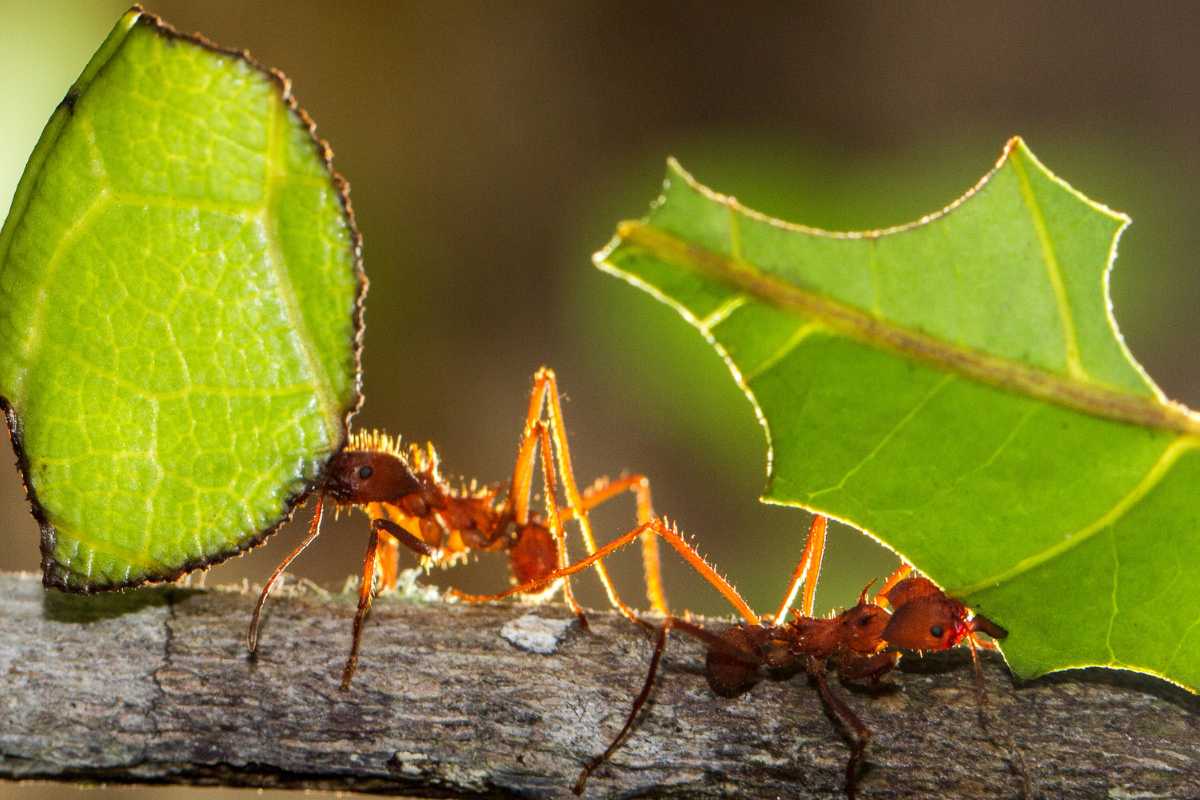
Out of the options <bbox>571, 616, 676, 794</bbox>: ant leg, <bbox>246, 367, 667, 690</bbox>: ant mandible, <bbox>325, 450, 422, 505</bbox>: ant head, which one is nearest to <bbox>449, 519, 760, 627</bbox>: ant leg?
<bbox>246, 367, 667, 690</bbox>: ant mandible

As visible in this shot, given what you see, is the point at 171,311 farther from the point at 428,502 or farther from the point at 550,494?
the point at 428,502

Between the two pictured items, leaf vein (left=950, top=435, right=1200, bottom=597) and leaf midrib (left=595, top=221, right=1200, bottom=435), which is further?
leaf vein (left=950, top=435, right=1200, bottom=597)

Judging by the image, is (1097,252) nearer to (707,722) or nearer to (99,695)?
(707,722)

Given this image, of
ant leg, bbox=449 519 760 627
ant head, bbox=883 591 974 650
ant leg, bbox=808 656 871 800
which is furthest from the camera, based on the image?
ant leg, bbox=449 519 760 627

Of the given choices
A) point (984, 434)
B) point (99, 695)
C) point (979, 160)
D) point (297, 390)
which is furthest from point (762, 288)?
point (979, 160)

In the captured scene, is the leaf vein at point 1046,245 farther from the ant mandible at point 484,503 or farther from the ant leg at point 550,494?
the ant leg at point 550,494

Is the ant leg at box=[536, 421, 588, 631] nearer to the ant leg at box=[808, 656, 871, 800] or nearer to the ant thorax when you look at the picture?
the ant thorax

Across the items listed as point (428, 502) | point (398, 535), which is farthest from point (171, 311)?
point (428, 502)

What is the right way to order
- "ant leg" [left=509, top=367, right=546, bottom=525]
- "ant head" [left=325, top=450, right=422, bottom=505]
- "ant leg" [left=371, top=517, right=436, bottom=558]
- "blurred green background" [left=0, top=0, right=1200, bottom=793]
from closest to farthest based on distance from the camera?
"ant leg" [left=371, top=517, right=436, bottom=558], "ant leg" [left=509, top=367, right=546, bottom=525], "ant head" [left=325, top=450, right=422, bottom=505], "blurred green background" [left=0, top=0, right=1200, bottom=793]
